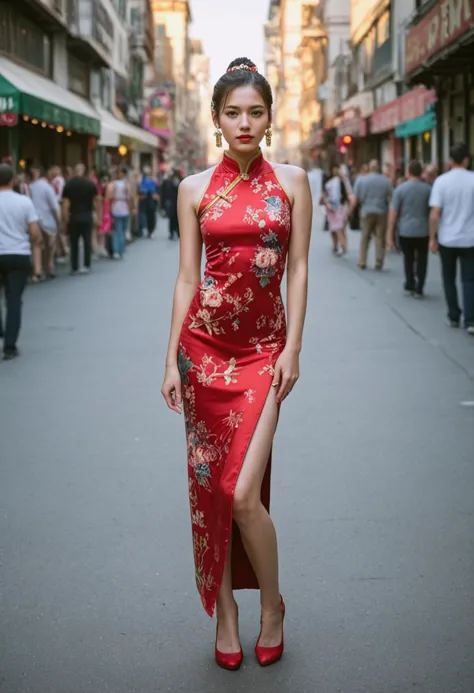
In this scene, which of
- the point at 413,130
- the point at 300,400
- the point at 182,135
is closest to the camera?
the point at 300,400

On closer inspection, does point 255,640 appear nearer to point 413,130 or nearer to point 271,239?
point 271,239

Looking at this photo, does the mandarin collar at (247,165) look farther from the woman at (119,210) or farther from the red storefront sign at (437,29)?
the woman at (119,210)

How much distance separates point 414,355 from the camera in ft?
35.1

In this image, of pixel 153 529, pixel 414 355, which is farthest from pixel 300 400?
pixel 153 529

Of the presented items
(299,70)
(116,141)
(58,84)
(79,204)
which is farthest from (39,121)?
(299,70)

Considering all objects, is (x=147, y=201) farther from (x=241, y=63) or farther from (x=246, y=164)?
(x=246, y=164)

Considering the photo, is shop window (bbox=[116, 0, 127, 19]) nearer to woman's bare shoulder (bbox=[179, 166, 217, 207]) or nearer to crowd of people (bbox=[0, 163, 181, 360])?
crowd of people (bbox=[0, 163, 181, 360])

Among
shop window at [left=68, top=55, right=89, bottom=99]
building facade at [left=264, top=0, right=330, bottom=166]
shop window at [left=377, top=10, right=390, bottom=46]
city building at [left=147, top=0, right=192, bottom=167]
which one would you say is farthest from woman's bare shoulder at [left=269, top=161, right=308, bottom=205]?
city building at [left=147, top=0, right=192, bottom=167]

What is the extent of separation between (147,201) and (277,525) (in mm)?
28015

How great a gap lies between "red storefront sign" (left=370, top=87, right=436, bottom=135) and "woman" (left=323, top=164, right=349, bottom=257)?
14.7 ft

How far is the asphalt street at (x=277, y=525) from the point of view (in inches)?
152

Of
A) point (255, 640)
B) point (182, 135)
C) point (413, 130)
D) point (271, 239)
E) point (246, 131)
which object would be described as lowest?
point (255, 640)

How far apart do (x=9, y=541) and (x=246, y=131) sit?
243cm

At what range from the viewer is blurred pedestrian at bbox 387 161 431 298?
1520cm
